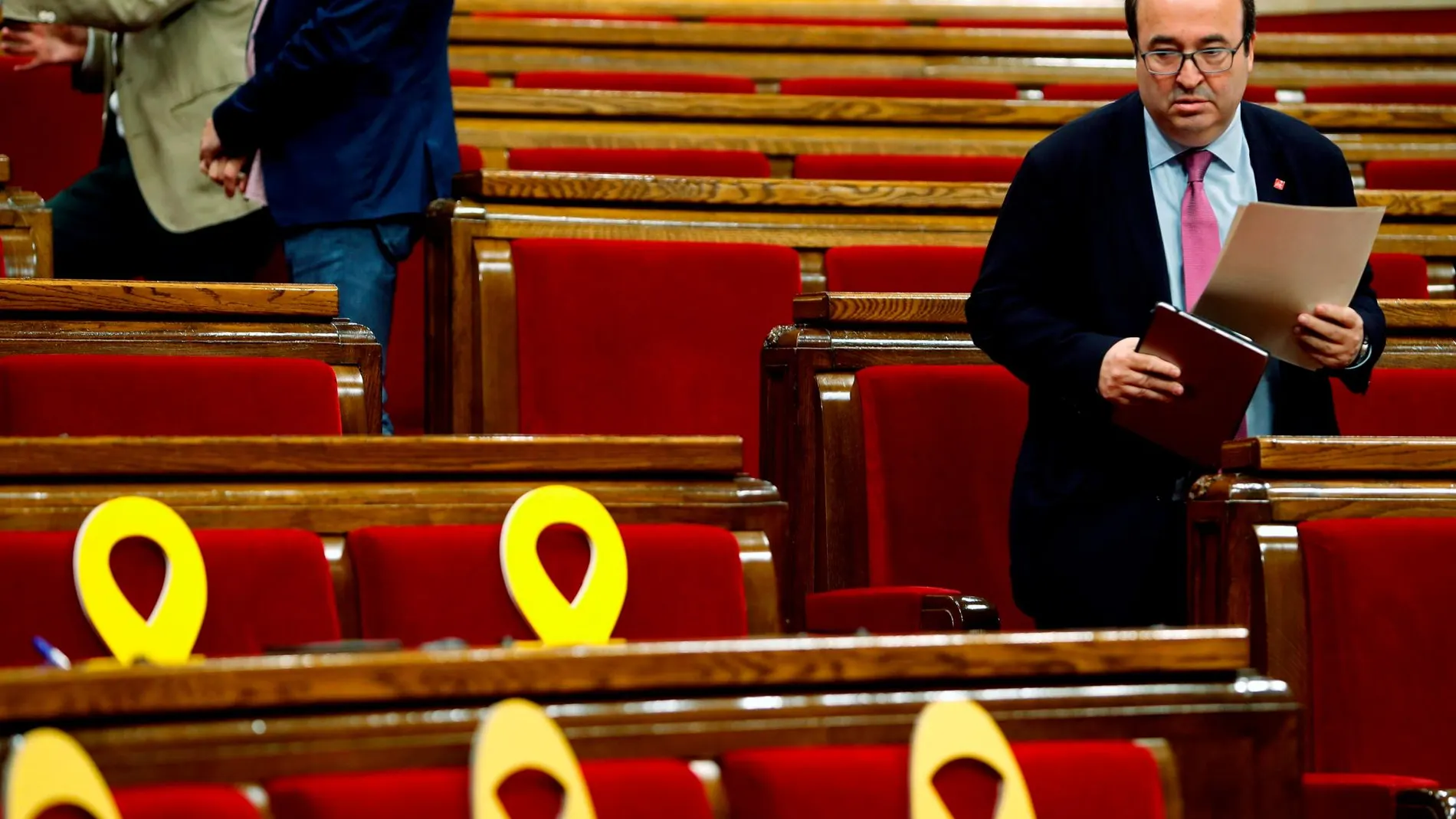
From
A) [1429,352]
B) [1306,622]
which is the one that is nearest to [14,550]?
[1306,622]

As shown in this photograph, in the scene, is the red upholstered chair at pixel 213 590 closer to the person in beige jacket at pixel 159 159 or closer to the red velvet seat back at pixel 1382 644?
the red velvet seat back at pixel 1382 644

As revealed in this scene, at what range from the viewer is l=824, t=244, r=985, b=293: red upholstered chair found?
79cm

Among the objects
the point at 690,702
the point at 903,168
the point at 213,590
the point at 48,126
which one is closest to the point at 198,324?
the point at 213,590

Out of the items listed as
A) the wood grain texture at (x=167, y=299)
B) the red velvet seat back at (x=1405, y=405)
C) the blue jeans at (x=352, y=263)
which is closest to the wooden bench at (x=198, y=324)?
the wood grain texture at (x=167, y=299)

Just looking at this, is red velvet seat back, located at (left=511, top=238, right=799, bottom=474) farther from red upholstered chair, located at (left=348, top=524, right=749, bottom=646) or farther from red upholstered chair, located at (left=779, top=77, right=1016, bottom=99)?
red upholstered chair, located at (left=779, top=77, right=1016, bottom=99)

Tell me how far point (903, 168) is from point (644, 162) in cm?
14

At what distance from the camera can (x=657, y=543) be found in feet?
1.42

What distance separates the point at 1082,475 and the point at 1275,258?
9 centimetres

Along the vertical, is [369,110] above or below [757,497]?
above

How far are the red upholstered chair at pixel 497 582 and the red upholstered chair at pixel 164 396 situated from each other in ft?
0.46

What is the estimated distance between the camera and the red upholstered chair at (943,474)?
650 mm

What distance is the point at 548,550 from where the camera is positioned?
425mm

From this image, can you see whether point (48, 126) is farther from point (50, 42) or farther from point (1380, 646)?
point (1380, 646)

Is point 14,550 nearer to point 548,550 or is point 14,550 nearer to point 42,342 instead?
point 548,550
